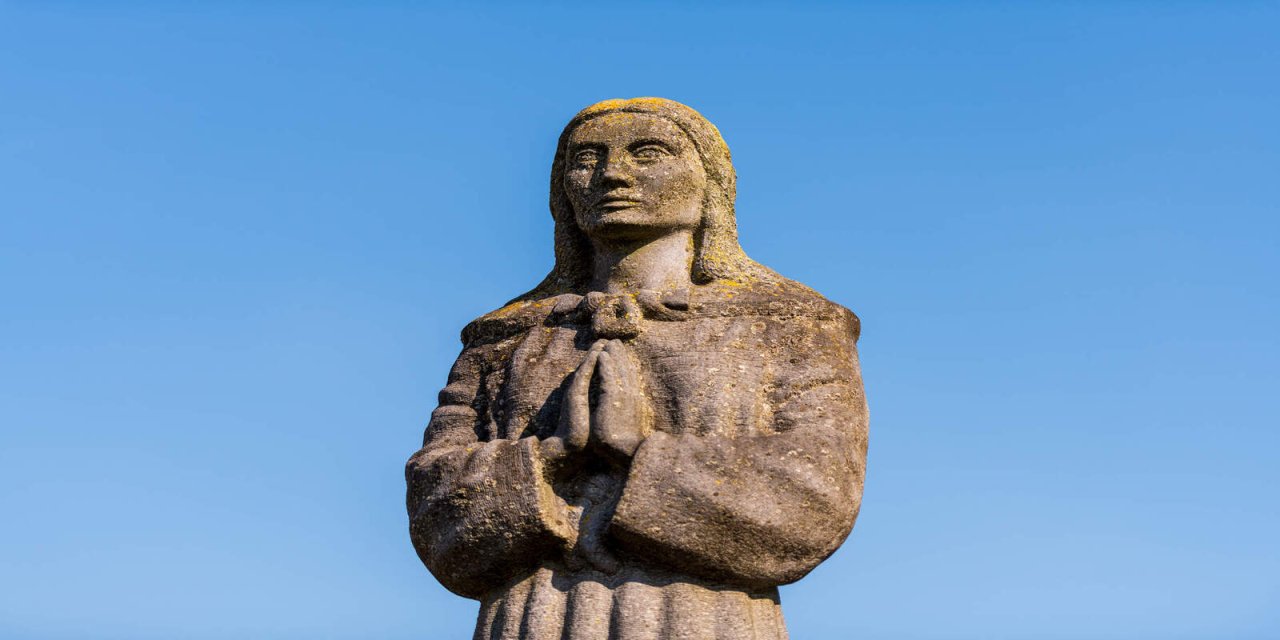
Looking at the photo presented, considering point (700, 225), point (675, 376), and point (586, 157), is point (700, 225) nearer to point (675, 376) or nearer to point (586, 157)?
point (586, 157)

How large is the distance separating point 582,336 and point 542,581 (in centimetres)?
170

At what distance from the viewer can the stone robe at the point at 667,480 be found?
431 inches

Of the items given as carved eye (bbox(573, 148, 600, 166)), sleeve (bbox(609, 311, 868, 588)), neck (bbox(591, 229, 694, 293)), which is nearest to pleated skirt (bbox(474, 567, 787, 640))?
sleeve (bbox(609, 311, 868, 588))

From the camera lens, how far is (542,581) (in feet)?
37.1

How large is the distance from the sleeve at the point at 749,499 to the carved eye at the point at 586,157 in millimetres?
2239

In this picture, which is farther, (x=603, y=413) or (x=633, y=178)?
(x=633, y=178)

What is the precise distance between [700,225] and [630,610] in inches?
114

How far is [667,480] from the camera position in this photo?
10914 mm

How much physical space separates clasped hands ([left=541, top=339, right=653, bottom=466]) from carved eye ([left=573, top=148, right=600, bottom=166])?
5.02 feet

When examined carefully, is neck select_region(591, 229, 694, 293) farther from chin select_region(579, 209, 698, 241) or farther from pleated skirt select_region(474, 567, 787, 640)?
pleated skirt select_region(474, 567, 787, 640)

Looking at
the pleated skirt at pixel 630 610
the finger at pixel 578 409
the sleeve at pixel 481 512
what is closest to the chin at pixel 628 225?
the finger at pixel 578 409

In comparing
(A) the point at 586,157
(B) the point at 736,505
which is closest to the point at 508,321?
(A) the point at 586,157

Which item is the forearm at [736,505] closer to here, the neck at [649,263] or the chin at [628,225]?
the neck at [649,263]

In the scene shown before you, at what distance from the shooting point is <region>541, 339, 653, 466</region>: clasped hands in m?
11.2
